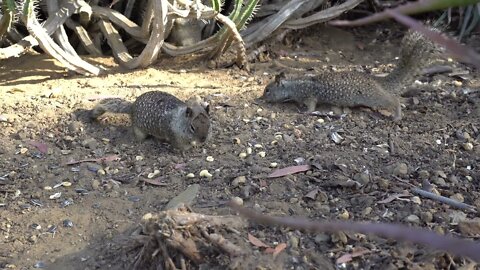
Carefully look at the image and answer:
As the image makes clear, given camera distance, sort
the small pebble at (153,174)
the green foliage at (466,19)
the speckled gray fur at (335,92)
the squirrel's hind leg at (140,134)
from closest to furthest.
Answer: the small pebble at (153,174) → the squirrel's hind leg at (140,134) → the speckled gray fur at (335,92) → the green foliage at (466,19)

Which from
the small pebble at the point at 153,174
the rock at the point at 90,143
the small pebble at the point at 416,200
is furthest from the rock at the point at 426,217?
the rock at the point at 90,143

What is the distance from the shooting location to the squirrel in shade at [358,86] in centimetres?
466

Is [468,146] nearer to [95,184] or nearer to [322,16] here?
[322,16]

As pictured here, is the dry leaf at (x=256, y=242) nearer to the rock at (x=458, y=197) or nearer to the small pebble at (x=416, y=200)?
the small pebble at (x=416, y=200)

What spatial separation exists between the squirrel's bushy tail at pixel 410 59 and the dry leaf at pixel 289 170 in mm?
1299

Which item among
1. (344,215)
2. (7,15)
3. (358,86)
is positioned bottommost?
(344,215)

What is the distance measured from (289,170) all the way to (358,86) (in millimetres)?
1200

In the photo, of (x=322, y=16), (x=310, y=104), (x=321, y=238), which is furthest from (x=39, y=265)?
(x=322, y=16)

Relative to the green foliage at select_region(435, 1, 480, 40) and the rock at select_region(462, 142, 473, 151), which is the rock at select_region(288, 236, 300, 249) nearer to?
the rock at select_region(462, 142, 473, 151)

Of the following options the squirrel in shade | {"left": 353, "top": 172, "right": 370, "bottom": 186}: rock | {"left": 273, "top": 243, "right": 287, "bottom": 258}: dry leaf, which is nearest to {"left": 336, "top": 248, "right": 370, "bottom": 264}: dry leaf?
{"left": 273, "top": 243, "right": 287, "bottom": 258}: dry leaf

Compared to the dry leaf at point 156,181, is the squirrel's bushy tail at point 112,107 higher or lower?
higher

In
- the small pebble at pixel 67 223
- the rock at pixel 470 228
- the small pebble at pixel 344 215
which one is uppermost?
the rock at pixel 470 228

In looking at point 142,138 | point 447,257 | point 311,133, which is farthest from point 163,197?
point 447,257

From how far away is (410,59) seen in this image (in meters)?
4.75
